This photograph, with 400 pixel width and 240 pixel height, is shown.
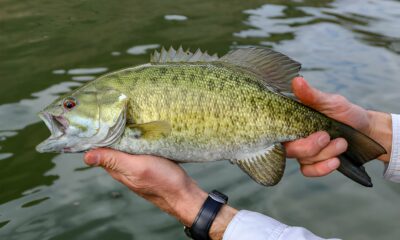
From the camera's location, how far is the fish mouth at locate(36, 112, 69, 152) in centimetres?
251

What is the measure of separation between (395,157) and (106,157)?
2.09 m

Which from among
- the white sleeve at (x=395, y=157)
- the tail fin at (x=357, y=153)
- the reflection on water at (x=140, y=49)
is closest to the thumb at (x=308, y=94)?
the tail fin at (x=357, y=153)

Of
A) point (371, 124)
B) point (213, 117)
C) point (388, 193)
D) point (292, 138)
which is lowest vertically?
point (388, 193)

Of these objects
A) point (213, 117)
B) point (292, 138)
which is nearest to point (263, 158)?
point (292, 138)

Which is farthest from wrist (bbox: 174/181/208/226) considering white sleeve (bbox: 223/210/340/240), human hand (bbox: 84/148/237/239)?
white sleeve (bbox: 223/210/340/240)

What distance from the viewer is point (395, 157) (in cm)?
351

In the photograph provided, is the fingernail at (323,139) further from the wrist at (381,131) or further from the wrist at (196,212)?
the wrist at (381,131)

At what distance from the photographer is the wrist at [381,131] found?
3.55 m

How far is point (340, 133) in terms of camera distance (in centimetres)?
272

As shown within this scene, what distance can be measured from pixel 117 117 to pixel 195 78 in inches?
18.0

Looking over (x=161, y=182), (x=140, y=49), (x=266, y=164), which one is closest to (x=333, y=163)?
(x=266, y=164)

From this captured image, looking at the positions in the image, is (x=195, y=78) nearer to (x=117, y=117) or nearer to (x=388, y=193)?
(x=117, y=117)

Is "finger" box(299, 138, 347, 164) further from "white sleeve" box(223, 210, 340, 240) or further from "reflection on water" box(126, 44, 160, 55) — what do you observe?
"reflection on water" box(126, 44, 160, 55)

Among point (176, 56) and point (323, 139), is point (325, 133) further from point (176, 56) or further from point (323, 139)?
point (176, 56)
